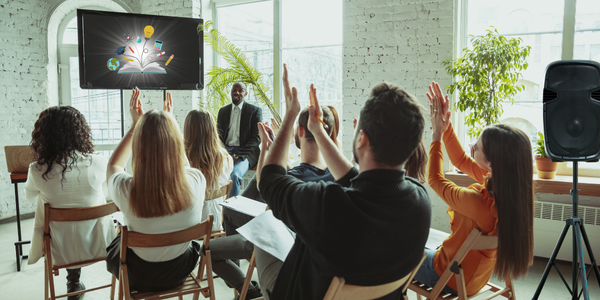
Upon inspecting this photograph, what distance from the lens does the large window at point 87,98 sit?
535 cm

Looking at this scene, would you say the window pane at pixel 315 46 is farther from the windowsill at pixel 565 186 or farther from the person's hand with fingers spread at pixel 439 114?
the person's hand with fingers spread at pixel 439 114

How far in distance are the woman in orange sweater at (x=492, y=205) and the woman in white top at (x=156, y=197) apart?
116cm

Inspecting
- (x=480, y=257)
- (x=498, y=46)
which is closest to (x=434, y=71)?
(x=498, y=46)

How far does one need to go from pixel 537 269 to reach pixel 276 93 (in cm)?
337

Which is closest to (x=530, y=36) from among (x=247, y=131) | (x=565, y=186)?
(x=565, y=186)

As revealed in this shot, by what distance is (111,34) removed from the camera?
154 inches

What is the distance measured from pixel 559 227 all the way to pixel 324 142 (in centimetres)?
299

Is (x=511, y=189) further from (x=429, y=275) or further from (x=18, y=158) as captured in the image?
(x=18, y=158)

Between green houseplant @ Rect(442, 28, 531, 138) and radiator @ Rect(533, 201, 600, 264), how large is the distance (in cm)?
88

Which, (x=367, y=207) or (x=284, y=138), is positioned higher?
(x=284, y=138)

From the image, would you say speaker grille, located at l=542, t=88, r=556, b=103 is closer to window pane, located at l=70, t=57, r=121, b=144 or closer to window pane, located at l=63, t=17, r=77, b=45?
window pane, located at l=70, t=57, r=121, b=144

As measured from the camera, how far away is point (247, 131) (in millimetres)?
4445

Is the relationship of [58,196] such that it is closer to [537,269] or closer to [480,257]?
[480,257]

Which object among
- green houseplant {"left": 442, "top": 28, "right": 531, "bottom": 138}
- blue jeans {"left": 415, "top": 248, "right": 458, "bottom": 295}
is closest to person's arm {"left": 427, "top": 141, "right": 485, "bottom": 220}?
blue jeans {"left": 415, "top": 248, "right": 458, "bottom": 295}
